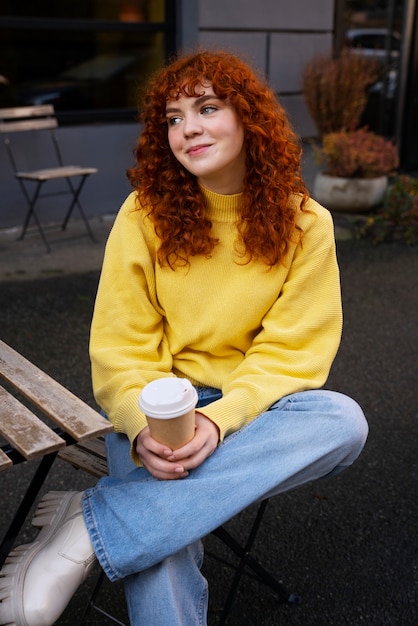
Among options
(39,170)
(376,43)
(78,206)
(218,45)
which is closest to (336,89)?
(218,45)

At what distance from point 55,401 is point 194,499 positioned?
376 millimetres

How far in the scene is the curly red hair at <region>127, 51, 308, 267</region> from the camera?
195 cm

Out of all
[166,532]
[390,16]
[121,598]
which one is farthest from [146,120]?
[390,16]

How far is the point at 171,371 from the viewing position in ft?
6.94

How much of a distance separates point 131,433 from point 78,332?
2.64 meters

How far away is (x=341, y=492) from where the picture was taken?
2.82 meters

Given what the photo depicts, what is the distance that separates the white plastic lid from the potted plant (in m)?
5.61

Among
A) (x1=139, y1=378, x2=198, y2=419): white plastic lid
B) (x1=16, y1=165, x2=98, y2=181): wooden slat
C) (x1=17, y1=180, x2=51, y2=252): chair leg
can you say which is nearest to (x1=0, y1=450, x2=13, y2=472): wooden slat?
(x1=139, y1=378, x2=198, y2=419): white plastic lid

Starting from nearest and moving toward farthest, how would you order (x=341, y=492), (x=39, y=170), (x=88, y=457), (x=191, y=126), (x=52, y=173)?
1. (x=191, y=126)
2. (x=88, y=457)
3. (x=341, y=492)
4. (x=52, y=173)
5. (x=39, y=170)

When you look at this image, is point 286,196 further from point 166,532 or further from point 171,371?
point 166,532

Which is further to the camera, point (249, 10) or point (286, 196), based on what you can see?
point (249, 10)

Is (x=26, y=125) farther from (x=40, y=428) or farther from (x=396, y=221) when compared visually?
(x=40, y=428)

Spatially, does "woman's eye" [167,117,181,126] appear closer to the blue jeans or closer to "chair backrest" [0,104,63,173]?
the blue jeans

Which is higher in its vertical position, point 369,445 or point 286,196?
point 286,196
